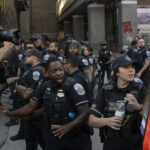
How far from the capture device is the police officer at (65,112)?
10.0 ft

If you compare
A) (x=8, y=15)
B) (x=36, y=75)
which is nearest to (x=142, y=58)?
(x=36, y=75)

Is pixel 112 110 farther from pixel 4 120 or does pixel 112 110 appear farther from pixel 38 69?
pixel 4 120

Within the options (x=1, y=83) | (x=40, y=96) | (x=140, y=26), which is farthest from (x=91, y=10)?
(x=40, y=96)

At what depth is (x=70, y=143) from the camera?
123 inches

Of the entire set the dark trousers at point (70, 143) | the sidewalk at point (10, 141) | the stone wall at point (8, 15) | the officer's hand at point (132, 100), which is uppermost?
the stone wall at point (8, 15)

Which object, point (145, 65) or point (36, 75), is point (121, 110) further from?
point (145, 65)

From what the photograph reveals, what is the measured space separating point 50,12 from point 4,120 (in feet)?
136

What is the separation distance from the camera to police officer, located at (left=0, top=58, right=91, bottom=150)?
3.05 metres

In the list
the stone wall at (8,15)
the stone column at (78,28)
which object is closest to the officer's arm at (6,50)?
the stone wall at (8,15)

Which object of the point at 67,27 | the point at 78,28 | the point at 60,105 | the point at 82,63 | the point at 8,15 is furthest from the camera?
the point at 67,27

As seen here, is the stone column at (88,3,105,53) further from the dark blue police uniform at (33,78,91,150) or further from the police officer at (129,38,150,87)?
the dark blue police uniform at (33,78,91,150)

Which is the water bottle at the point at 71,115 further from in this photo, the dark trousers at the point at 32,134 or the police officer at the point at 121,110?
the dark trousers at the point at 32,134

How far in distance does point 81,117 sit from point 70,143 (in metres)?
0.34

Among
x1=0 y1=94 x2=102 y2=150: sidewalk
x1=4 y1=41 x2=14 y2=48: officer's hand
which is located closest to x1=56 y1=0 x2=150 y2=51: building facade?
x1=0 y1=94 x2=102 y2=150: sidewalk
